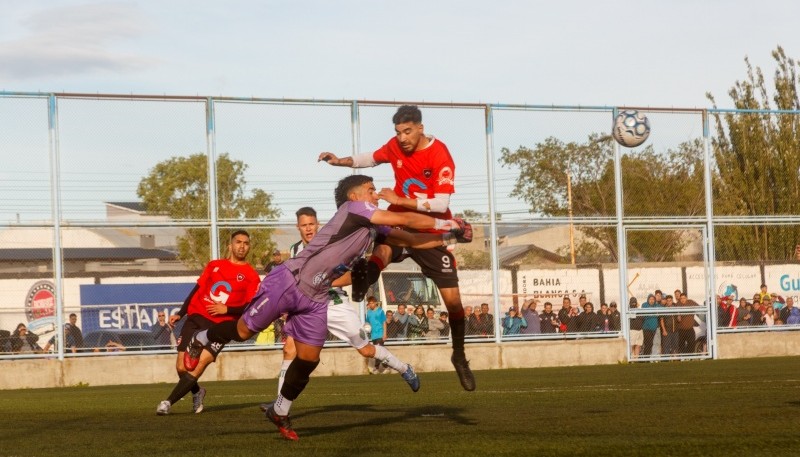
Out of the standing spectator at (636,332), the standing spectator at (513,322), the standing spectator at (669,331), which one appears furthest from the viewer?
the standing spectator at (669,331)

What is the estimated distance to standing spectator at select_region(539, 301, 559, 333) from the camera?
23.5 metres

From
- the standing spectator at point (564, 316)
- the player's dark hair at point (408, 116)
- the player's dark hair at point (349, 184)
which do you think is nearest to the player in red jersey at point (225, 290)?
the player's dark hair at point (408, 116)

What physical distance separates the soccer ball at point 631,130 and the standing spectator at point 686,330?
487cm

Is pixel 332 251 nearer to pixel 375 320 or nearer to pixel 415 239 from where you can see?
pixel 415 239

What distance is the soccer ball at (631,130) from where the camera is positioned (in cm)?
2144

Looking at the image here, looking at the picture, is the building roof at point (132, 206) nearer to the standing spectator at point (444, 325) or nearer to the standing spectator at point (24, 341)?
the standing spectator at point (24, 341)

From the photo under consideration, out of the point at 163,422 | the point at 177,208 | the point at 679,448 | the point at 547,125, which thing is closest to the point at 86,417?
the point at 163,422

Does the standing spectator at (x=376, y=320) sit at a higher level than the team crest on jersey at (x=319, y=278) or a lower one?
lower

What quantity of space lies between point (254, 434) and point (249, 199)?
1289 centimetres

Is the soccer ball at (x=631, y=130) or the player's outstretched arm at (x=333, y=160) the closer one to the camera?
the player's outstretched arm at (x=333, y=160)

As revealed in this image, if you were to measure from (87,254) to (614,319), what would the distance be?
11287 mm

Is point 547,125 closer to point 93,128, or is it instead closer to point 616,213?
point 616,213

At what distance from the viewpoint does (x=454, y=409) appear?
11.0 metres

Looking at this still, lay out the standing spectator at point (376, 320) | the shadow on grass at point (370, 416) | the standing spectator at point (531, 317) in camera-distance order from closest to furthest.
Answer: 1. the shadow on grass at point (370, 416)
2. the standing spectator at point (376, 320)
3. the standing spectator at point (531, 317)
